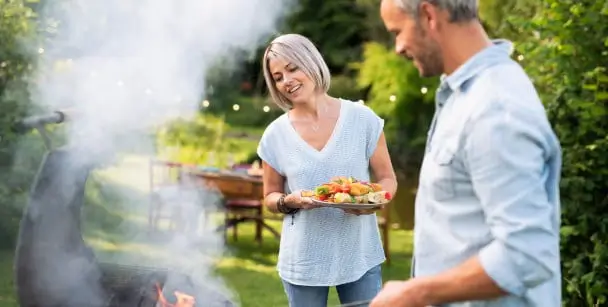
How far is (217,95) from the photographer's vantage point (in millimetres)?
17094

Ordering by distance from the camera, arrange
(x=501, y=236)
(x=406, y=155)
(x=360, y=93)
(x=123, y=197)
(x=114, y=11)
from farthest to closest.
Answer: (x=360, y=93)
(x=406, y=155)
(x=123, y=197)
(x=114, y=11)
(x=501, y=236)

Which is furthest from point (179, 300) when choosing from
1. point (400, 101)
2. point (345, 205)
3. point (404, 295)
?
point (400, 101)

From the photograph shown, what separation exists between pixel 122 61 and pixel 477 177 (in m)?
4.48

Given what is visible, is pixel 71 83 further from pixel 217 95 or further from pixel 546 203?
pixel 217 95

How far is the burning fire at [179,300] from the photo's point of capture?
161 inches

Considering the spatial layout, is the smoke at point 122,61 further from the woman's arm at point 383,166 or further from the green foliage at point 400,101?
the green foliage at point 400,101

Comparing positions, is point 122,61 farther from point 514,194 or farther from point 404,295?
A: point 514,194

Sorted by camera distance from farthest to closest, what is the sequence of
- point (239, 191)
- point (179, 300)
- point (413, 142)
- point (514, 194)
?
point (413, 142) < point (239, 191) < point (179, 300) < point (514, 194)

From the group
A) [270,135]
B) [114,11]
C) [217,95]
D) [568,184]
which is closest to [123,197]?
[114,11]

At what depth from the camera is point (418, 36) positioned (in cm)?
166

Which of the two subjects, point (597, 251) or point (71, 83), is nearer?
point (597, 251)

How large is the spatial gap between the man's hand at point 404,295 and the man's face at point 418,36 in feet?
1.25

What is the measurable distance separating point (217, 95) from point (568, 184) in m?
12.8

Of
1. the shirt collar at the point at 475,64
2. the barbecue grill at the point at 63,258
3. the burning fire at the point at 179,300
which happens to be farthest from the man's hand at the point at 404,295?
the burning fire at the point at 179,300
